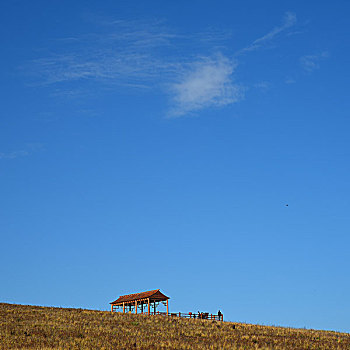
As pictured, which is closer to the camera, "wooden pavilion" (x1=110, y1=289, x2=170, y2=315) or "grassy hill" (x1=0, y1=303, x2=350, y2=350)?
"grassy hill" (x1=0, y1=303, x2=350, y2=350)

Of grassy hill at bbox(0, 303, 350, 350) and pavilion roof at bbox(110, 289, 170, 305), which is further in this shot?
pavilion roof at bbox(110, 289, 170, 305)

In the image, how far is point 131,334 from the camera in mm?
37781

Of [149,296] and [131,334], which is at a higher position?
[149,296]

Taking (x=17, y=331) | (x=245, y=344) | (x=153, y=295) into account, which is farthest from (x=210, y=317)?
(x=17, y=331)

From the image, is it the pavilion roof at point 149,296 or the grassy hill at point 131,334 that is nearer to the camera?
the grassy hill at point 131,334

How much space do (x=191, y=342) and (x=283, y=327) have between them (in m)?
16.9

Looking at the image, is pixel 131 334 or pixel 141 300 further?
pixel 141 300

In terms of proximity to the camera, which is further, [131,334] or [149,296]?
[149,296]

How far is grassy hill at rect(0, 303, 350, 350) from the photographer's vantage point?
32.9 m

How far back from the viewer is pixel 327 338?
41.8 m

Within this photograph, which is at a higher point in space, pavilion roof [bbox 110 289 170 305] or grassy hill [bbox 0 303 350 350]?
pavilion roof [bbox 110 289 170 305]

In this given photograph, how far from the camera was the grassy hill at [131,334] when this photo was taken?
32938 millimetres

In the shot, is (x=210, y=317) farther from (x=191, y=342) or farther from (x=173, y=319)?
(x=191, y=342)

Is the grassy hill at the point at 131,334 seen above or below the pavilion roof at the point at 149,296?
below
